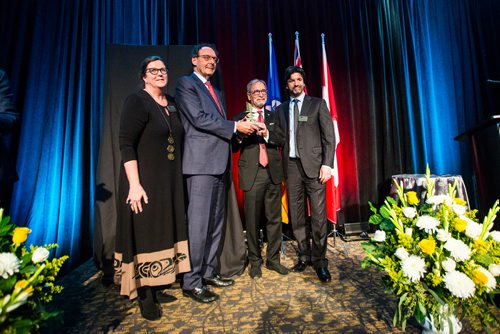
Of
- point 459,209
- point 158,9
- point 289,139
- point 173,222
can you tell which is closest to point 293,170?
point 289,139

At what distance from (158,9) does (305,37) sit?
2070 mm

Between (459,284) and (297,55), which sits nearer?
(459,284)

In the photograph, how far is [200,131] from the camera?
2.00 m

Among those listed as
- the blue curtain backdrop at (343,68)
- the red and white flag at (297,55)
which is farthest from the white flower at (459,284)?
the red and white flag at (297,55)

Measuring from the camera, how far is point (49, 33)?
2428 millimetres

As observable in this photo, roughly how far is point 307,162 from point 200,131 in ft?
3.09

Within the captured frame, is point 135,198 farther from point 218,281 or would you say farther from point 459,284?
point 459,284

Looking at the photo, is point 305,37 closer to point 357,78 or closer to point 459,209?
point 357,78

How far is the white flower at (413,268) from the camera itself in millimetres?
1022

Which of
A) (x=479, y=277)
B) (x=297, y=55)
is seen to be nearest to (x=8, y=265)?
(x=479, y=277)

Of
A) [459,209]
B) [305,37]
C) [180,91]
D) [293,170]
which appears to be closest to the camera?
[459,209]

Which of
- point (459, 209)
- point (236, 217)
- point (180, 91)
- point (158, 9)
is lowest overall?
point (236, 217)

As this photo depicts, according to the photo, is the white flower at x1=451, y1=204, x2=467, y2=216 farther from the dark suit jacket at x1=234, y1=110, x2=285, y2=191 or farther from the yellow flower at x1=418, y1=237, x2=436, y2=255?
the dark suit jacket at x1=234, y1=110, x2=285, y2=191

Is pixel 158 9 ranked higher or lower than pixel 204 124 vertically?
higher
